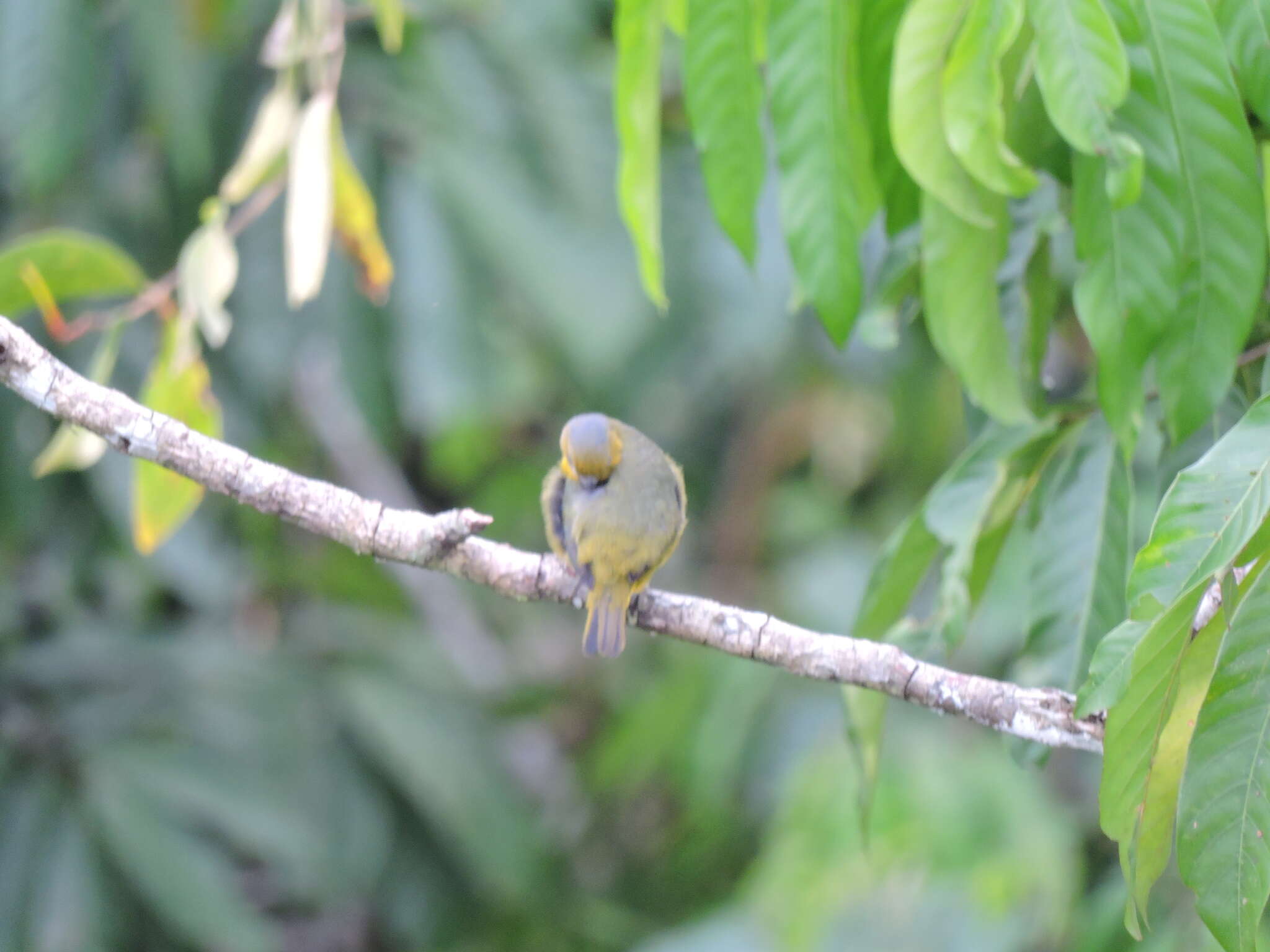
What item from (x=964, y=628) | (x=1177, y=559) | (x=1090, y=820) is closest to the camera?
(x=1177, y=559)

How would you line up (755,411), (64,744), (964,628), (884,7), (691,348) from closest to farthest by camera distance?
(884,7)
(964,628)
(64,744)
(691,348)
(755,411)

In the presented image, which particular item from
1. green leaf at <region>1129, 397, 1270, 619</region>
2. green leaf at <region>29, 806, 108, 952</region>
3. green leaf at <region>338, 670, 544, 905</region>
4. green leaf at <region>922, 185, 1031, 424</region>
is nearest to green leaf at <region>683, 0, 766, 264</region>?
green leaf at <region>922, 185, 1031, 424</region>

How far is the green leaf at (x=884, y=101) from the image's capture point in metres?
1.87

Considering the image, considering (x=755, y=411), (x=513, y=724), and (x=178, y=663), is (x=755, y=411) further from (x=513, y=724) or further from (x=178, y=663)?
(x=178, y=663)

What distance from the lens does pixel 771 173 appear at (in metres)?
6.24

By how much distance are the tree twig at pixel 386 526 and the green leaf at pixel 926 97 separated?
692 millimetres

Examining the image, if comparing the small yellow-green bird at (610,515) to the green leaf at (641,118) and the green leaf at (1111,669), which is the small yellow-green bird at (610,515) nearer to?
the green leaf at (641,118)

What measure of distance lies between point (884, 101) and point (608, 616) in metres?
1.23

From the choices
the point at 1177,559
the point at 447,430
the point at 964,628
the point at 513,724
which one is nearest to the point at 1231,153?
the point at 1177,559

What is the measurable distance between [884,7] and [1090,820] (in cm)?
392

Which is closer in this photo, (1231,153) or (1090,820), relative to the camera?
(1231,153)

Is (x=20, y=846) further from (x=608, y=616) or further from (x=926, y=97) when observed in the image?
(x=926, y=97)

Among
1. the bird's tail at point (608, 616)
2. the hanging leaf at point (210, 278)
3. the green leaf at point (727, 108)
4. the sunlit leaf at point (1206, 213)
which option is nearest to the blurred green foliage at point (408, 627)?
the bird's tail at point (608, 616)

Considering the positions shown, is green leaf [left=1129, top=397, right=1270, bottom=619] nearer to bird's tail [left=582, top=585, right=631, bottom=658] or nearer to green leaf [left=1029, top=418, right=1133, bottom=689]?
green leaf [left=1029, top=418, right=1133, bottom=689]
